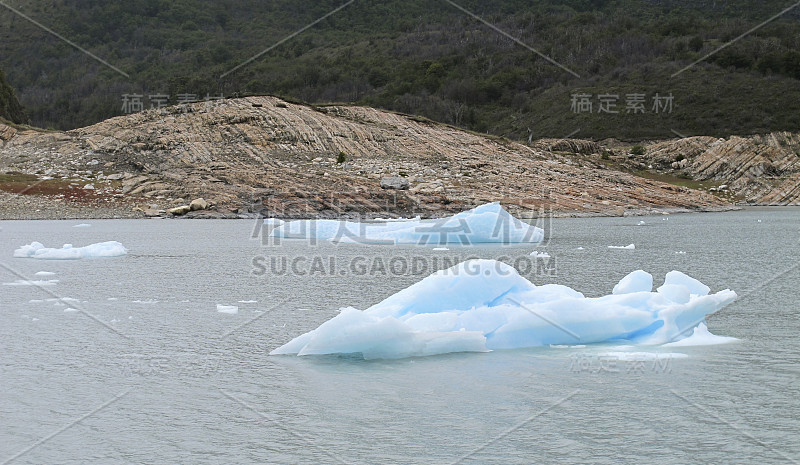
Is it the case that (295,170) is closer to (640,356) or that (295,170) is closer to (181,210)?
(181,210)

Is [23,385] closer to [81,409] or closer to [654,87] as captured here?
[81,409]

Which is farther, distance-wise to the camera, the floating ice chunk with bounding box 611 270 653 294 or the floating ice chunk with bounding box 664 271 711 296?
the floating ice chunk with bounding box 664 271 711 296

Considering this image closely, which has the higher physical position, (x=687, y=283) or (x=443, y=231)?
(x=443, y=231)

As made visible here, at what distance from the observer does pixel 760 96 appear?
84.8 m

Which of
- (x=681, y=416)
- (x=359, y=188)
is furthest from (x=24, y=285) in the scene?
(x=359, y=188)

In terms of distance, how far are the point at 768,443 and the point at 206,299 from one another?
1091 centimetres

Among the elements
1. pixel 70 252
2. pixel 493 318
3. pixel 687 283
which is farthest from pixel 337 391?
pixel 70 252

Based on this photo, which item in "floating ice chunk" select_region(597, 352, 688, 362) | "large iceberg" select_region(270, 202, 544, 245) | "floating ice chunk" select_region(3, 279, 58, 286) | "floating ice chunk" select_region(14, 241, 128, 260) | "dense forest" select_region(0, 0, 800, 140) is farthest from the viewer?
"dense forest" select_region(0, 0, 800, 140)

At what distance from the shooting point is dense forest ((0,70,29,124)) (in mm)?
71938

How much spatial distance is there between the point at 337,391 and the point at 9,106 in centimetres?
7660

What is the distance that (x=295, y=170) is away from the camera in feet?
170

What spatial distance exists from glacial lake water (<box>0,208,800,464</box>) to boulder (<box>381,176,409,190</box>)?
104 ft

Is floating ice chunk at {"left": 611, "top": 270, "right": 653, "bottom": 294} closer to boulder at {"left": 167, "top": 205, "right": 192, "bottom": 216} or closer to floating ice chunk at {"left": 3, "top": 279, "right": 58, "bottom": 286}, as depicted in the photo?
floating ice chunk at {"left": 3, "top": 279, "right": 58, "bottom": 286}

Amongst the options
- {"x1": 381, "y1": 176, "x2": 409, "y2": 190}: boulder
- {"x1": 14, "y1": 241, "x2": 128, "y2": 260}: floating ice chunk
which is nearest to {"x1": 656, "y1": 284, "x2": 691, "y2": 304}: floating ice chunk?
{"x1": 14, "y1": 241, "x2": 128, "y2": 260}: floating ice chunk
